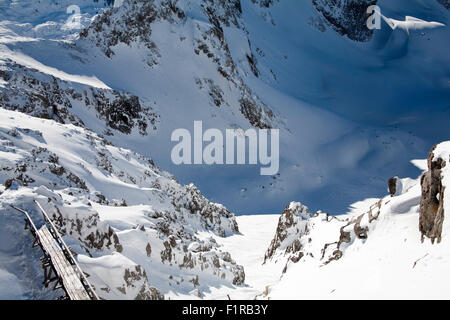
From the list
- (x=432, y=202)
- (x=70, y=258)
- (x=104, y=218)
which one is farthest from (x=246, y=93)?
(x=70, y=258)

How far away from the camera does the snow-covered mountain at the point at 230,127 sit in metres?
8.73

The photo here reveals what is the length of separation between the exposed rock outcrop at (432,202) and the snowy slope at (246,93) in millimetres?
17847

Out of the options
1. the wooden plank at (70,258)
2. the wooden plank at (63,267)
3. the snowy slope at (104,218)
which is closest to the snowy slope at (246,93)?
the snowy slope at (104,218)

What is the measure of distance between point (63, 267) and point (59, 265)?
13 centimetres

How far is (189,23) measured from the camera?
35125mm

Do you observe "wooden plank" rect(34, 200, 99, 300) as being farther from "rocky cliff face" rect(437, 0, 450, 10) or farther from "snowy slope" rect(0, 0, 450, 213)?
"rocky cliff face" rect(437, 0, 450, 10)

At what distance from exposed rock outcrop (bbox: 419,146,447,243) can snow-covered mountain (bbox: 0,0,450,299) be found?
4cm

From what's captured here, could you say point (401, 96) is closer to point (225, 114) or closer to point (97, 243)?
point (225, 114)

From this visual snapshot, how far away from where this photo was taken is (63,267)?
7.15 m

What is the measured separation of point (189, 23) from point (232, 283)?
28171 mm

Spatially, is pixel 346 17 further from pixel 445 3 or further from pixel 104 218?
pixel 104 218

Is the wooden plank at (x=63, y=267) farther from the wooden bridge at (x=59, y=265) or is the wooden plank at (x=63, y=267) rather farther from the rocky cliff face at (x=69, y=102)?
the rocky cliff face at (x=69, y=102)

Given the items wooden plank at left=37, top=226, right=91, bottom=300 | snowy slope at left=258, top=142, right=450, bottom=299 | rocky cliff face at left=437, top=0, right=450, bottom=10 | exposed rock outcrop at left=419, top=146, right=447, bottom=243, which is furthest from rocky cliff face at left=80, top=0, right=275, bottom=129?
rocky cliff face at left=437, top=0, right=450, bottom=10

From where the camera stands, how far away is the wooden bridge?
6.55 m
